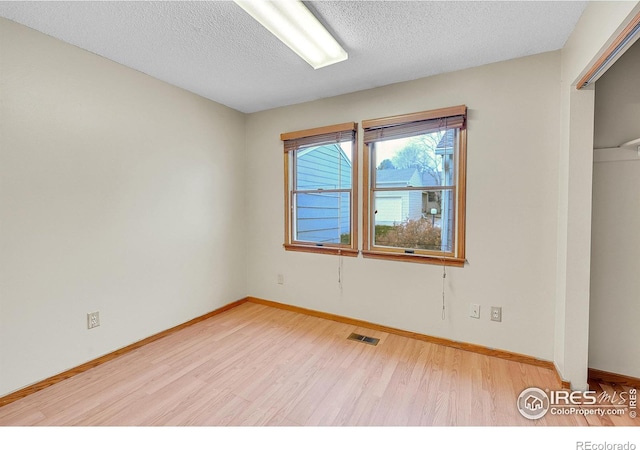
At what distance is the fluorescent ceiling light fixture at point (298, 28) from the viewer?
1.60 metres

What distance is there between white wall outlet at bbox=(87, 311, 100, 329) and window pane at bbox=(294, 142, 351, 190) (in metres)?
2.26

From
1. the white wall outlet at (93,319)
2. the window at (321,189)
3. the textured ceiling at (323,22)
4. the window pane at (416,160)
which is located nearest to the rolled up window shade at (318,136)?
the window at (321,189)

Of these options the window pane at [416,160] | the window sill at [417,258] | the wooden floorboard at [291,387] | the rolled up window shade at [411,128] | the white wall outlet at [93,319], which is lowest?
the wooden floorboard at [291,387]

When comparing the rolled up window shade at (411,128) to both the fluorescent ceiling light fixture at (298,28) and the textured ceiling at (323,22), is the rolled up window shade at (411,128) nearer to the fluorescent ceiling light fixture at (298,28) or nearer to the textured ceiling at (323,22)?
the textured ceiling at (323,22)

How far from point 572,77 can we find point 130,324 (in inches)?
155

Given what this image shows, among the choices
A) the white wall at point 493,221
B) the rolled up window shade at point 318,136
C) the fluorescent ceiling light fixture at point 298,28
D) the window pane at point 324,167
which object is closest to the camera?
the fluorescent ceiling light fixture at point 298,28

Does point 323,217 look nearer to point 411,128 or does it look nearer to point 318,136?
point 318,136

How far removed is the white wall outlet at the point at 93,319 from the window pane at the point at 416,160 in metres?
2.77

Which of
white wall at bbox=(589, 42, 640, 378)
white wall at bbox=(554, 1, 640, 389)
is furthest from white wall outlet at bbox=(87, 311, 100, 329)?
white wall at bbox=(589, 42, 640, 378)

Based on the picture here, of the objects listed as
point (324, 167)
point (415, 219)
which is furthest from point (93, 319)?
point (415, 219)

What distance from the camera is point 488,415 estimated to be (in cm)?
168

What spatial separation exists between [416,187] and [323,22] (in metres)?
1.59

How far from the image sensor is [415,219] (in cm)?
271
